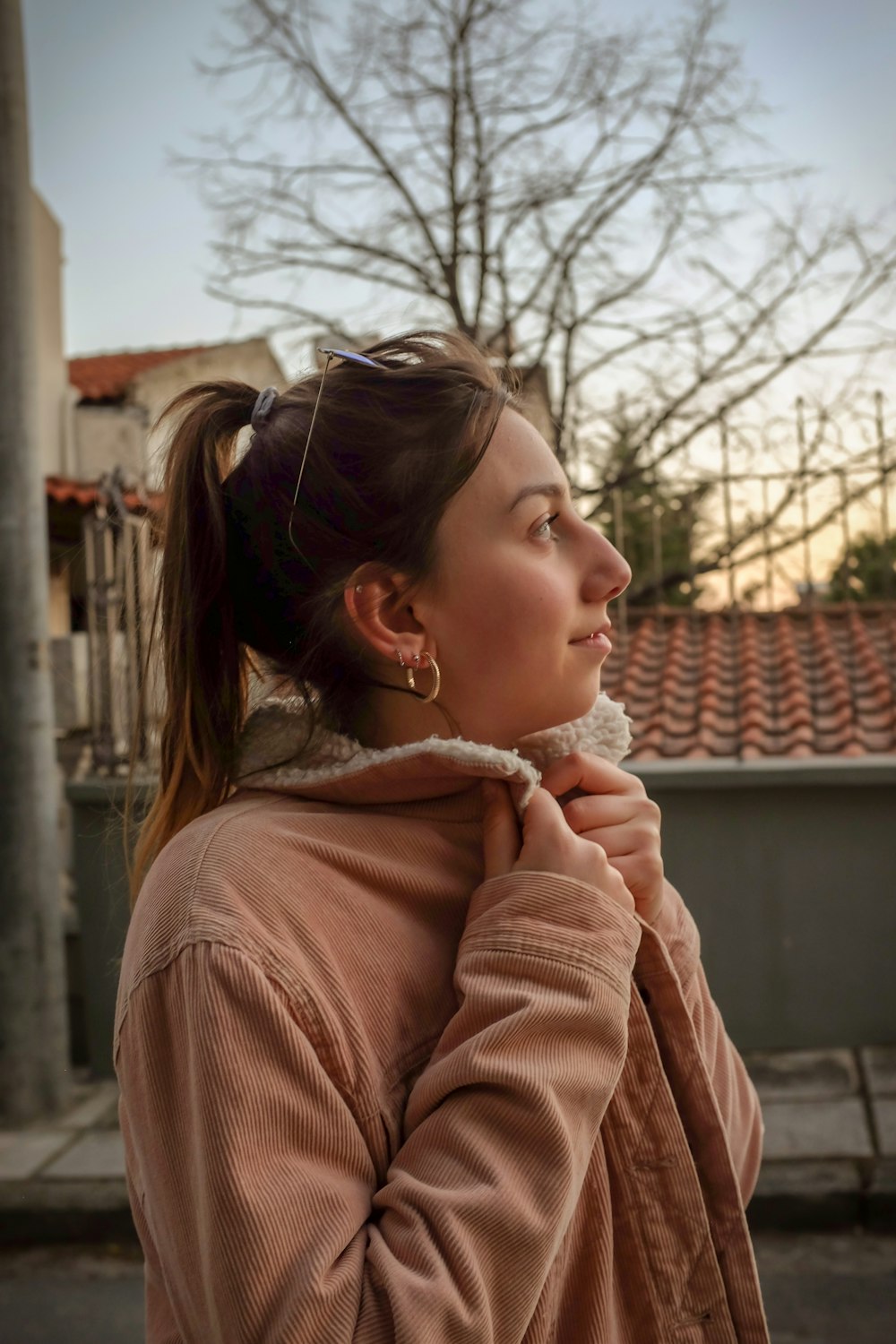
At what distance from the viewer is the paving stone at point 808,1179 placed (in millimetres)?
3664

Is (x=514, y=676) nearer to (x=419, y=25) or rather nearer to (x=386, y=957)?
(x=386, y=957)

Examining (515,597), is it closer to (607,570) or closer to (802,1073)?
(607,570)

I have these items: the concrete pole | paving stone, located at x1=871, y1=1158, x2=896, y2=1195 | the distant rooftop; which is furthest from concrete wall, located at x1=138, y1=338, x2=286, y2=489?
paving stone, located at x1=871, y1=1158, x2=896, y2=1195

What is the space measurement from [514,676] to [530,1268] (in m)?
0.56

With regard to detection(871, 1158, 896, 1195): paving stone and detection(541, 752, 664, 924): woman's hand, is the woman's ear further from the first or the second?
detection(871, 1158, 896, 1195): paving stone

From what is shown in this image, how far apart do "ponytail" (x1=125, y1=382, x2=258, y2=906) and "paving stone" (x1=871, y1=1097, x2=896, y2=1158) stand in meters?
3.48

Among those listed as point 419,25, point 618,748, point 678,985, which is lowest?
point 678,985

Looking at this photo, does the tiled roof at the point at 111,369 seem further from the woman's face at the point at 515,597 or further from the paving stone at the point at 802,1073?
the woman's face at the point at 515,597

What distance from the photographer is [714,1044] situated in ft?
4.31

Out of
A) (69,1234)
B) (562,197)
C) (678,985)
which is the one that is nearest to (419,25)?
(562,197)

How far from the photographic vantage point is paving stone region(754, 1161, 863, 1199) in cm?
366

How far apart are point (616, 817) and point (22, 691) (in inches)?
144

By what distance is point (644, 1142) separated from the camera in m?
1.07

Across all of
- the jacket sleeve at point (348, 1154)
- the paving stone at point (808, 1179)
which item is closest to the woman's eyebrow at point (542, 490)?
the jacket sleeve at point (348, 1154)
